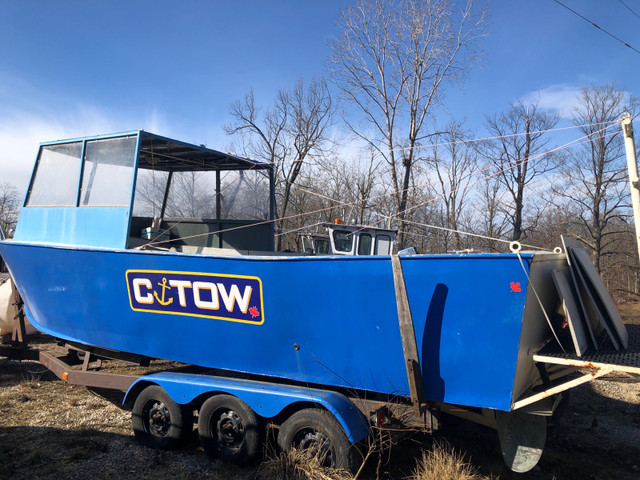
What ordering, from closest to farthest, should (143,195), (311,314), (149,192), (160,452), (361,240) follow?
(311,314) → (160,452) → (143,195) → (149,192) → (361,240)

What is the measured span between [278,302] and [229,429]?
1.44 metres

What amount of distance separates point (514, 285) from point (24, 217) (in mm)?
6224

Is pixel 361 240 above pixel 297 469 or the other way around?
above

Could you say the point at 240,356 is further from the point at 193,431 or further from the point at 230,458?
the point at 193,431

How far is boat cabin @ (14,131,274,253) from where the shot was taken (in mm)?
5367

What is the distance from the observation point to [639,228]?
326 centimetres

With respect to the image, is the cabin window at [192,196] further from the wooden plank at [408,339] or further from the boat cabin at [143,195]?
the wooden plank at [408,339]

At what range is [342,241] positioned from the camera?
8.66 metres

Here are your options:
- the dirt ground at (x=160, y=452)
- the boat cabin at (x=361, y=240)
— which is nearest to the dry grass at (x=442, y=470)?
the dirt ground at (x=160, y=452)

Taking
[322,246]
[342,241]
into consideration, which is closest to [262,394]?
[342,241]

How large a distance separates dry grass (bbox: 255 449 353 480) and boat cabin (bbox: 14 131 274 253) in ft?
7.83

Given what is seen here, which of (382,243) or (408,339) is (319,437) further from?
(382,243)

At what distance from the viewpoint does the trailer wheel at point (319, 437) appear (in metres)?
3.79

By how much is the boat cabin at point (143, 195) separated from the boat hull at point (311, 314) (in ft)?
1.37
